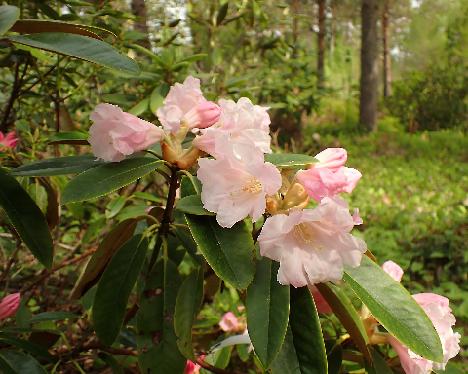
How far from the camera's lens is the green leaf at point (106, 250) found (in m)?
0.93

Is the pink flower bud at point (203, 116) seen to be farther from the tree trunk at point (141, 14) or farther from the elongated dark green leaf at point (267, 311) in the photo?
the tree trunk at point (141, 14)

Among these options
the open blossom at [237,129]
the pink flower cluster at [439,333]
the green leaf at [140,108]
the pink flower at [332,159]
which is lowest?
the pink flower cluster at [439,333]

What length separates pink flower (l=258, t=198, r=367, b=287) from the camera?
66 cm

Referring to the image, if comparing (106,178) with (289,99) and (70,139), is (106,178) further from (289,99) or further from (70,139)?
(289,99)

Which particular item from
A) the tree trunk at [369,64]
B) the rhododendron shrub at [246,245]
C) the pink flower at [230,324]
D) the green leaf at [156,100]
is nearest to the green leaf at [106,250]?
the rhododendron shrub at [246,245]

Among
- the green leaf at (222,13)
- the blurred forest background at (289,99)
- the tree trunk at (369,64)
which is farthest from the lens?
the tree trunk at (369,64)

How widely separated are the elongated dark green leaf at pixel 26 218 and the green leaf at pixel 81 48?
8.1 inches

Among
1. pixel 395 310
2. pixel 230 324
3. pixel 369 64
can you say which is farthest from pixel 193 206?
pixel 369 64

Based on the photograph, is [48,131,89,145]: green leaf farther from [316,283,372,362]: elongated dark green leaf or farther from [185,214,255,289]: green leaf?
[316,283,372,362]: elongated dark green leaf

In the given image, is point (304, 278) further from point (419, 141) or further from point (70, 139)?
point (419, 141)

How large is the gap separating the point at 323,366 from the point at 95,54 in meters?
0.50

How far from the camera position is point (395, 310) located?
69cm

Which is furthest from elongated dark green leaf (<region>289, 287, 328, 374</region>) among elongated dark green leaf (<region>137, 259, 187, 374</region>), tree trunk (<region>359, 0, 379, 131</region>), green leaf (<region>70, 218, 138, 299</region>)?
tree trunk (<region>359, 0, 379, 131</region>)

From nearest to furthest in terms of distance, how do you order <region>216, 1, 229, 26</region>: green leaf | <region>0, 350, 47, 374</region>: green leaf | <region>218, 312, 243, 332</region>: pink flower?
<region>0, 350, 47, 374</region>: green leaf < <region>218, 312, 243, 332</region>: pink flower < <region>216, 1, 229, 26</region>: green leaf
